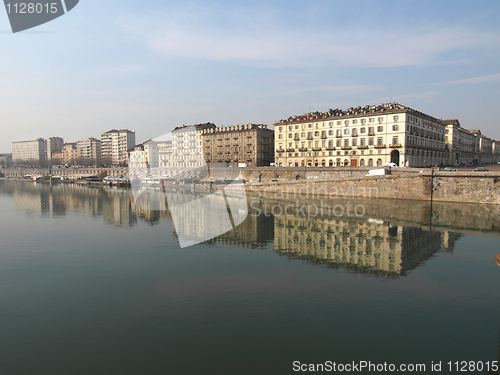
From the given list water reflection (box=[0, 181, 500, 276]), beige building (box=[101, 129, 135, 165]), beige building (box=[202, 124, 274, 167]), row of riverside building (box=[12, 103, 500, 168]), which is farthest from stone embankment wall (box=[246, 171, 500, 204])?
beige building (box=[101, 129, 135, 165])

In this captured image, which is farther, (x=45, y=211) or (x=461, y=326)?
(x=45, y=211)

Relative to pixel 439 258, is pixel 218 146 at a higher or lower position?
higher

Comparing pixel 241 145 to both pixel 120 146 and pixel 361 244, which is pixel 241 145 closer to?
pixel 361 244

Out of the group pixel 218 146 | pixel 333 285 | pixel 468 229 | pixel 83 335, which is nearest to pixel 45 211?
pixel 83 335

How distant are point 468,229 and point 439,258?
41.4 feet

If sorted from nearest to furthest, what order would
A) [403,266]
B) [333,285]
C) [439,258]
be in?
[333,285] < [403,266] < [439,258]

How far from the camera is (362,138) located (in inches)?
3147

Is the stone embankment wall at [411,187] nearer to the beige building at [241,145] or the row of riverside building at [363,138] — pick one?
the row of riverside building at [363,138]

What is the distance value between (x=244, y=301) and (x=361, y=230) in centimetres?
2074

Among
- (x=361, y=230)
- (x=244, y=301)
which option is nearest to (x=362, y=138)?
(x=361, y=230)

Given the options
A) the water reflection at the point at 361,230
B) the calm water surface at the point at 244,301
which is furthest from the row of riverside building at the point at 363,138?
the calm water surface at the point at 244,301

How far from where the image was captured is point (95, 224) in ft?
130

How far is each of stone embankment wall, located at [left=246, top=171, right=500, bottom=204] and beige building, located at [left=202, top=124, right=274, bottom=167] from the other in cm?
3939

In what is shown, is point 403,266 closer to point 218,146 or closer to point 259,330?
point 259,330
